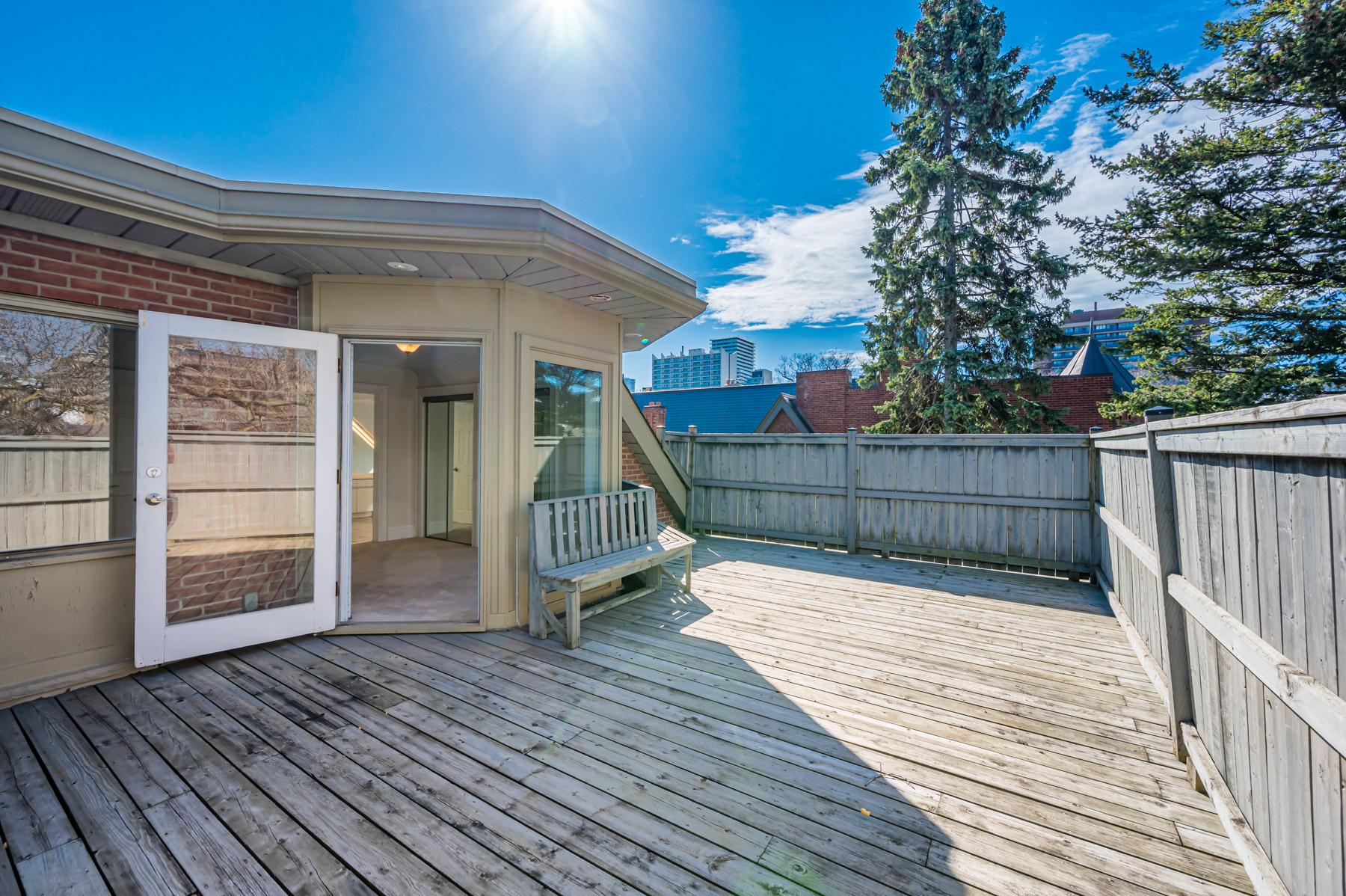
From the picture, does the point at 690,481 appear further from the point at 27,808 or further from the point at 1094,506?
the point at 27,808

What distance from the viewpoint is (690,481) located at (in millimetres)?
7789

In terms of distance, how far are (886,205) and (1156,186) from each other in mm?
4141

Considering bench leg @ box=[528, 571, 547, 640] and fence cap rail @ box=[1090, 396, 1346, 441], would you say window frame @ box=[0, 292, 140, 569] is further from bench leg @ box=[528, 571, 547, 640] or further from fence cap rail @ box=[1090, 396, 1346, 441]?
fence cap rail @ box=[1090, 396, 1346, 441]

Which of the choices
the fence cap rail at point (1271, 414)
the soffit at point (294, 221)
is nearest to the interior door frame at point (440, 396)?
the soffit at point (294, 221)

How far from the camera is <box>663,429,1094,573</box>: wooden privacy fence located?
554 centimetres

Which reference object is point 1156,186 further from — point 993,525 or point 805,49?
point 993,525

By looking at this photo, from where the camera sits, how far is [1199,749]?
215 centimetres

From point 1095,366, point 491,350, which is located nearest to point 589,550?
point 491,350

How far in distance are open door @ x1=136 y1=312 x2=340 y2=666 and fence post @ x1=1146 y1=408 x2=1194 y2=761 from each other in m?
4.66

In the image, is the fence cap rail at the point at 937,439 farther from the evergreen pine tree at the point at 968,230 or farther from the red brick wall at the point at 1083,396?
the red brick wall at the point at 1083,396

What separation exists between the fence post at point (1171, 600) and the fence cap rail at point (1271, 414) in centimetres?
20

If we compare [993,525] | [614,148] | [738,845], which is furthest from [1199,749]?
[614,148]

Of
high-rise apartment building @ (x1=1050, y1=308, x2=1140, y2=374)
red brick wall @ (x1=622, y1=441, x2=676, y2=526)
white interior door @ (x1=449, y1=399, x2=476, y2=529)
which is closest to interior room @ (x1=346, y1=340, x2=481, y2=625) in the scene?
white interior door @ (x1=449, y1=399, x2=476, y2=529)

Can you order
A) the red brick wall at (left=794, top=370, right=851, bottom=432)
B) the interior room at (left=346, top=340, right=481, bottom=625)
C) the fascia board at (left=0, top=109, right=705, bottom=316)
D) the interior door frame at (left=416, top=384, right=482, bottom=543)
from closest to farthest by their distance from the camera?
the fascia board at (left=0, top=109, right=705, bottom=316), the interior room at (left=346, top=340, right=481, bottom=625), the interior door frame at (left=416, top=384, right=482, bottom=543), the red brick wall at (left=794, top=370, right=851, bottom=432)
